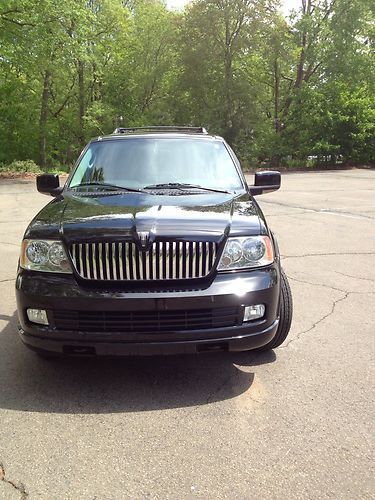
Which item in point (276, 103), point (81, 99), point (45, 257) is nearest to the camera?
point (45, 257)

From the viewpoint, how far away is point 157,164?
4582 mm

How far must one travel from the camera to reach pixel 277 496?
232 centimetres

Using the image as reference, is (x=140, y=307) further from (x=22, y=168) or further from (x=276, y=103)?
(x=276, y=103)

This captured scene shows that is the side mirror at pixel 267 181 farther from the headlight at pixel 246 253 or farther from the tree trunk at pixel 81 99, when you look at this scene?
the tree trunk at pixel 81 99

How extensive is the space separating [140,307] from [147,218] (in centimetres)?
61

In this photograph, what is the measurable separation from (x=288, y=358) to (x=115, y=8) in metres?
34.3

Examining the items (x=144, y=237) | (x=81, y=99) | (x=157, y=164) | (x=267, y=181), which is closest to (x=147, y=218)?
(x=144, y=237)

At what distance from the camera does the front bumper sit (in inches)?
120

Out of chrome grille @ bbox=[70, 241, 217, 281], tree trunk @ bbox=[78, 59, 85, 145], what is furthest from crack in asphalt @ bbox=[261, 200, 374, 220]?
tree trunk @ bbox=[78, 59, 85, 145]

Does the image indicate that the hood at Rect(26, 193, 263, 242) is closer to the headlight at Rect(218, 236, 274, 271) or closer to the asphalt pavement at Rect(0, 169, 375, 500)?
the headlight at Rect(218, 236, 274, 271)

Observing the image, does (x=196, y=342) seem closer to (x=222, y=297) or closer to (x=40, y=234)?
(x=222, y=297)

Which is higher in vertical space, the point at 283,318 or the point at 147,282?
the point at 147,282

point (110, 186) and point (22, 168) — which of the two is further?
point (22, 168)

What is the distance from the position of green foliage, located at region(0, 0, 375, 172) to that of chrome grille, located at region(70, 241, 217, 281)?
26.0 metres
